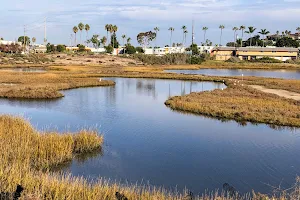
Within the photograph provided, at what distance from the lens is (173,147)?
56.3 feet

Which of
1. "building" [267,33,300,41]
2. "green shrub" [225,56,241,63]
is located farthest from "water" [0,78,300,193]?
"building" [267,33,300,41]

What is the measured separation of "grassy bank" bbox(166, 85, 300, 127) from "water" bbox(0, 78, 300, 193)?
1049 mm

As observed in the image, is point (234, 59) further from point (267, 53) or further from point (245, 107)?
point (245, 107)

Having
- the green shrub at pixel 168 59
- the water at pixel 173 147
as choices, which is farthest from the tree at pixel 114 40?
the water at pixel 173 147

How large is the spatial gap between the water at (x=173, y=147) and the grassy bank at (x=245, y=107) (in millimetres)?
1049

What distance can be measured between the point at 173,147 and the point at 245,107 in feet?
36.3

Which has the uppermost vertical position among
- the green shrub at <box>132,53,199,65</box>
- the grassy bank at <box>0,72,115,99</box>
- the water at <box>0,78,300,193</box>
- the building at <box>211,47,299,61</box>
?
the building at <box>211,47,299,61</box>

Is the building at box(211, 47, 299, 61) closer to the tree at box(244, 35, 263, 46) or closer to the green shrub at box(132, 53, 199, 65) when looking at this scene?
the green shrub at box(132, 53, 199, 65)

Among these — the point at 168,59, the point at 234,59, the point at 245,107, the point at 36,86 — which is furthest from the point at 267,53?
the point at 245,107

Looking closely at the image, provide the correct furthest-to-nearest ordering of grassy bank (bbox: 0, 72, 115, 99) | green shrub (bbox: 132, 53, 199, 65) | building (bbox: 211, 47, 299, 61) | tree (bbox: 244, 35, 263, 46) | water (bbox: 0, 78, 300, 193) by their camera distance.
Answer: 1. tree (bbox: 244, 35, 263, 46)
2. building (bbox: 211, 47, 299, 61)
3. green shrub (bbox: 132, 53, 199, 65)
4. grassy bank (bbox: 0, 72, 115, 99)
5. water (bbox: 0, 78, 300, 193)

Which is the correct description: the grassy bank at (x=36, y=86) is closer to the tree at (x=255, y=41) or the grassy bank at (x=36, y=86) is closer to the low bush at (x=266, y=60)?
the low bush at (x=266, y=60)

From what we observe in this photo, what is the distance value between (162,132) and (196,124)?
10.7 ft

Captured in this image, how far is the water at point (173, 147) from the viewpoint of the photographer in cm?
1307

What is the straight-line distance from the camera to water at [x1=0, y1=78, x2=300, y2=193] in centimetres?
1307
